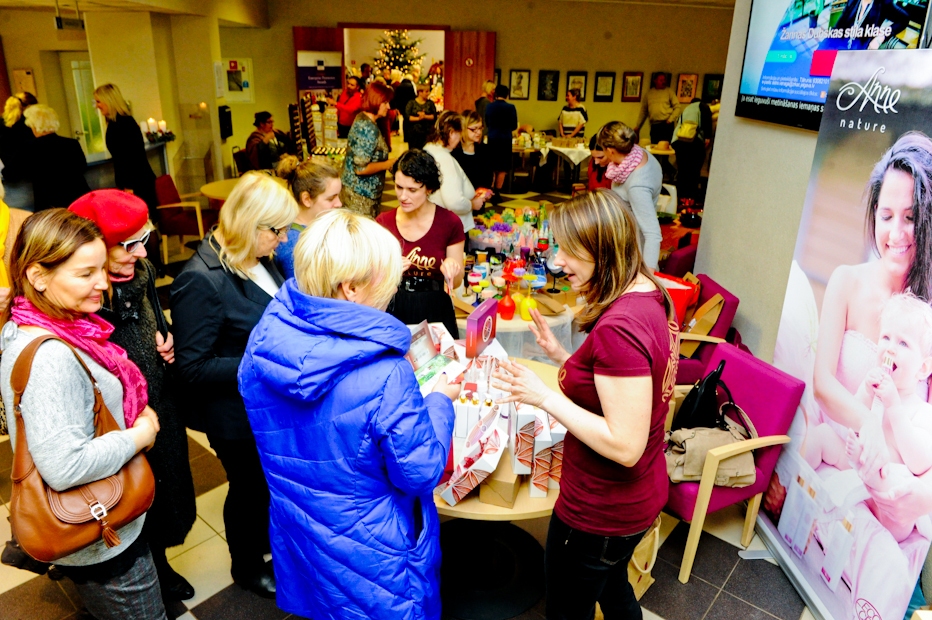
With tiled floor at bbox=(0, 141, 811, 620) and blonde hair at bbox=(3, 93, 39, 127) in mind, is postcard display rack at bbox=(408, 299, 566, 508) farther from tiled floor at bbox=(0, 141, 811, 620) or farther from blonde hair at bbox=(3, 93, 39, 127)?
blonde hair at bbox=(3, 93, 39, 127)

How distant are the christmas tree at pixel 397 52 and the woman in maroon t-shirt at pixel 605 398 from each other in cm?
1466

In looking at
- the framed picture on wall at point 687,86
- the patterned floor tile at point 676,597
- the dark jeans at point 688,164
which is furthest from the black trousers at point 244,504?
the framed picture on wall at point 687,86

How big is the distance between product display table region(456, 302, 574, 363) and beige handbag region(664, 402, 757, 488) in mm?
798

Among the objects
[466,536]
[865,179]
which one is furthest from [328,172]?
[865,179]

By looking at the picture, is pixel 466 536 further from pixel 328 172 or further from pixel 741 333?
pixel 741 333

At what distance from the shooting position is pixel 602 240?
61.6 inches

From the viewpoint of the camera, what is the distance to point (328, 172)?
2.81 m

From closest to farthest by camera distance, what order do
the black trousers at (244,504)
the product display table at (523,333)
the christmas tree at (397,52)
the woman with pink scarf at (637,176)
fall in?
the black trousers at (244,504) → the product display table at (523,333) → the woman with pink scarf at (637,176) → the christmas tree at (397,52)

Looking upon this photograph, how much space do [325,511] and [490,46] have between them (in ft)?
40.4

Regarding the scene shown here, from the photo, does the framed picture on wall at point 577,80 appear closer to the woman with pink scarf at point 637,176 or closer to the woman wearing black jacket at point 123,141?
the woman wearing black jacket at point 123,141

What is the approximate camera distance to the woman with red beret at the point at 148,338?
1872 millimetres

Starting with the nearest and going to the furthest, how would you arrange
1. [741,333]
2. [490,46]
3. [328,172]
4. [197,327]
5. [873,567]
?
[197,327] → [873,567] → [328,172] → [741,333] → [490,46]

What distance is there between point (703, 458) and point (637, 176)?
207 centimetres

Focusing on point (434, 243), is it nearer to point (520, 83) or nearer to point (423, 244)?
point (423, 244)
